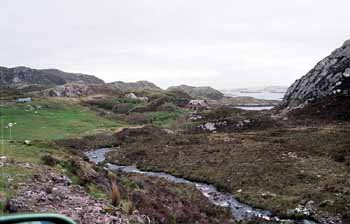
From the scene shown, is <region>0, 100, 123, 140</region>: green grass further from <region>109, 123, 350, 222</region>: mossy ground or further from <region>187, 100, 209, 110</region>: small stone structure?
<region>187, 100, 209, 110</region>: small stone structure

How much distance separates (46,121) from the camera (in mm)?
51531

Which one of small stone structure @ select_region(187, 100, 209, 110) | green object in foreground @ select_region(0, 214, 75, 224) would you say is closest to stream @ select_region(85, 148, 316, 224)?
green object in foreground @ select_region(0, 214, 75, 224)

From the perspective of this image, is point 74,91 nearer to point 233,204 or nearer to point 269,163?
point 269,163

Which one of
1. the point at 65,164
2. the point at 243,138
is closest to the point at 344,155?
the point at 243,138

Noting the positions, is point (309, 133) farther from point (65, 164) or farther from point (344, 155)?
point (65, 164)

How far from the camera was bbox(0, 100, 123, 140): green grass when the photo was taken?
42.7 metres

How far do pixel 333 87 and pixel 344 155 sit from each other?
31969mm

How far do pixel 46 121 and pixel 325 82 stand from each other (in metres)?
43.1

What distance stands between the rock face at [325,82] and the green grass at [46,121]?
103ft

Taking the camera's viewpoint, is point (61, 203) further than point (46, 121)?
No

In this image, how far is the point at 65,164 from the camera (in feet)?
55.8

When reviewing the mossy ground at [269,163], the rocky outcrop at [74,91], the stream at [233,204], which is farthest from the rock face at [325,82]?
the rocky outcrop at [74,91]

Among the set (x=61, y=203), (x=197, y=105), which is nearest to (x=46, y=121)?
(x=61, y=203)

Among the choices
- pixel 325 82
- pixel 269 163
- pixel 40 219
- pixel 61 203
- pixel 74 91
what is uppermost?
pixel 325 82
